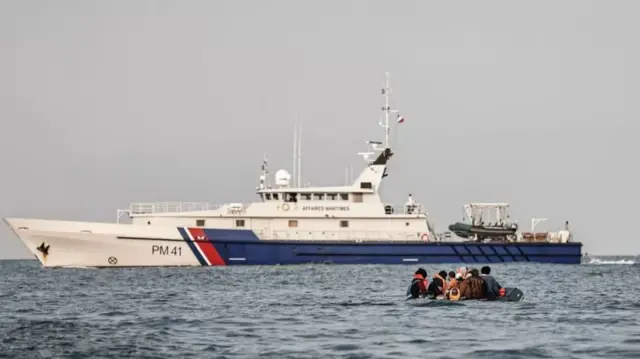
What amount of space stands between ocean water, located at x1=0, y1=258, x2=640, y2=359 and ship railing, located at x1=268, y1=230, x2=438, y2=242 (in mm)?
14474

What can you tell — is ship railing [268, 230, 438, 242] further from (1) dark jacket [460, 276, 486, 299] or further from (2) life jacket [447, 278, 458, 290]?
(1) dark jacket [460, 276, 486, 299]

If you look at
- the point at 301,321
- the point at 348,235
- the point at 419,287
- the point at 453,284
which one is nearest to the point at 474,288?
the point at 453,284

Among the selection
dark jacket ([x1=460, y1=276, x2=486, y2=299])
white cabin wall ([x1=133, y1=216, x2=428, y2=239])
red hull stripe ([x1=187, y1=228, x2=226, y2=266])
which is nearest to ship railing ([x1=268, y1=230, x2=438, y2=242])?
white cabin wall ([x1=133, y1=216, x2=428, y2=239])

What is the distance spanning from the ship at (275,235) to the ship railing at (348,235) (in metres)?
0.05

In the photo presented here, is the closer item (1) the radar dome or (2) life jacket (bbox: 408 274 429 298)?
(2) life jacket (bbox: 408 274 429 298)

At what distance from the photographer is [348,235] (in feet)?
218

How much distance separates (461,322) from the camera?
1184 inches

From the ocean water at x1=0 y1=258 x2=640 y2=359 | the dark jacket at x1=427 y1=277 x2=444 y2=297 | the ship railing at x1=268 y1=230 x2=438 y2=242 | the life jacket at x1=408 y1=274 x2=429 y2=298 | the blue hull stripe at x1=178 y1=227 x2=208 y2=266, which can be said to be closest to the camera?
the ocean water at x1=0 y1=258 x2=640 y2=359

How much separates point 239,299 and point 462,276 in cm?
743

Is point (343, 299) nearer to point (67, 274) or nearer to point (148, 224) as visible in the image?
point (67, 274)

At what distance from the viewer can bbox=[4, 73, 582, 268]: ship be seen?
64.2 m

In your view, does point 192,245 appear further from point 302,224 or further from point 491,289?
point 491,289

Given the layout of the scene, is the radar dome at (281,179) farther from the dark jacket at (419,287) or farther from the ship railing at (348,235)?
the dark jacket at (419,287)

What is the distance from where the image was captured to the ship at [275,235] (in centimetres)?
6419
